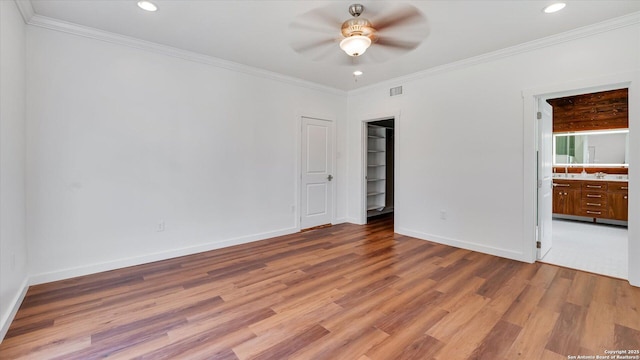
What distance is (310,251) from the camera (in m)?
3.91

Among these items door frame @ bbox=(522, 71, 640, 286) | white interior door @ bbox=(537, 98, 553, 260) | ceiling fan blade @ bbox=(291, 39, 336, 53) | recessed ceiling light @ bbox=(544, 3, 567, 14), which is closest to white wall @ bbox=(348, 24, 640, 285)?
door frame @ bbox=(522, 71, 640, 286)

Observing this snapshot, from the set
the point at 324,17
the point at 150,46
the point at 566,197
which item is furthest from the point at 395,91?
the point at 566,197

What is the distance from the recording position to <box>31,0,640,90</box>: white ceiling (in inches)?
102

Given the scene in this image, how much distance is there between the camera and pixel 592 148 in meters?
6.00

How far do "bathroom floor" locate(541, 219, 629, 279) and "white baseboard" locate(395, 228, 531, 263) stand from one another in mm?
340

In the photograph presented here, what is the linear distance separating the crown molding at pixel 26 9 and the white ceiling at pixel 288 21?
4 centimetres

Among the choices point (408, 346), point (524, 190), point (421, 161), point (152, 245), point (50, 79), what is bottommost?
point (408, 346)

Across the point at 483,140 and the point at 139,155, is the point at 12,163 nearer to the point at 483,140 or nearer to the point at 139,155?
the point at 139,155

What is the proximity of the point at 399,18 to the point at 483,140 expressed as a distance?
216 cm

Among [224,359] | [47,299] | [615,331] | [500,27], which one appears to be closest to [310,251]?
[224,359]

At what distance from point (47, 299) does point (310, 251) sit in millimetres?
2712

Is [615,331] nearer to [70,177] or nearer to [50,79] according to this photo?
[70,177]

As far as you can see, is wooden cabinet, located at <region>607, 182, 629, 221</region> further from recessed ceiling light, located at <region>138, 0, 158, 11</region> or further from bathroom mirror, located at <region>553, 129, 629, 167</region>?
recessed ceiling light, located at <region>138, 0, 158, 11</region>

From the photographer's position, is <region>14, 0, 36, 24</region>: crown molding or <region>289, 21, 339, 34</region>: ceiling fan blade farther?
<region>289, 21, 339, 34</region>: ceiling fan blade
